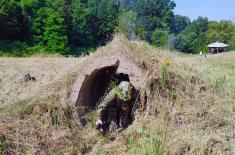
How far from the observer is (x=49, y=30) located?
5131cm

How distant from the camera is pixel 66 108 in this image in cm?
757

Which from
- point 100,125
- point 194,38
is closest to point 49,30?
→ point 194,38

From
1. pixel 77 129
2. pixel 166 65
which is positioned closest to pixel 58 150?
pixel 77 129

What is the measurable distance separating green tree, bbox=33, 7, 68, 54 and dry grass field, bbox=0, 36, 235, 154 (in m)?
39.3

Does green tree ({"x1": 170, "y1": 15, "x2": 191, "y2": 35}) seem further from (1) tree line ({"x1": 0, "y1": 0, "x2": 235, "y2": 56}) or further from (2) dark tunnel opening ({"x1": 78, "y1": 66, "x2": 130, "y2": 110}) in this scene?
(2) dark tunnel opening ({"x1": 78, "y1": 66, "x2": 130, "y2": 110})

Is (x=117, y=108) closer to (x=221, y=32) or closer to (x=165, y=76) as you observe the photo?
(x=165, y=76)

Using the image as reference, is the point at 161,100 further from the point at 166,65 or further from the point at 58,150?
the point at 58,150

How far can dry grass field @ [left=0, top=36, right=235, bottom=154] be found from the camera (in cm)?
661

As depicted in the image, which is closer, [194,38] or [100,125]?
[100,125]

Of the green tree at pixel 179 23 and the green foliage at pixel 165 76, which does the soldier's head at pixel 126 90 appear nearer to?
the green foliage at pixel 165 76

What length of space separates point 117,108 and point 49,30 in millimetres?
44732

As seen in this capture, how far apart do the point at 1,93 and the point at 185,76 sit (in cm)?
370

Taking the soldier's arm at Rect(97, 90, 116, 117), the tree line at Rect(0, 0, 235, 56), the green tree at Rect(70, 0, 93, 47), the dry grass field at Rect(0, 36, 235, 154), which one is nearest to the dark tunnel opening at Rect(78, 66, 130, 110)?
the dry grass field at Rect(0, 36, 235, 154)

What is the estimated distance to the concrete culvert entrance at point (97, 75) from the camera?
7395 mm
